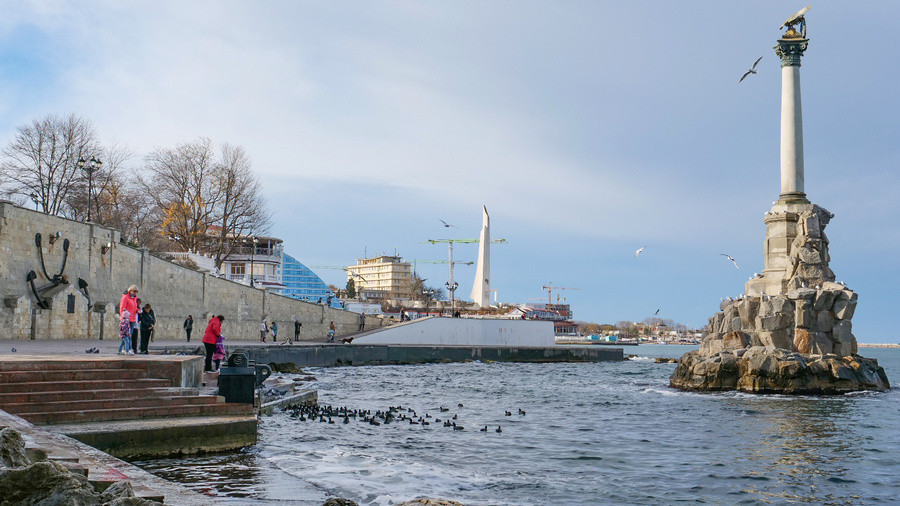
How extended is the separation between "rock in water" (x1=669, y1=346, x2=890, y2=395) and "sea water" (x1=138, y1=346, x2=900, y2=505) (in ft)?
8.58

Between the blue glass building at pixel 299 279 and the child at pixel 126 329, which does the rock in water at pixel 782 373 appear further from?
the blue glass building at pixel 299 279

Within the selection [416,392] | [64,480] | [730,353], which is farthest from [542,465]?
[730,353]

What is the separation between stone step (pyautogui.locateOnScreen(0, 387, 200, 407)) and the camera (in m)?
9.72

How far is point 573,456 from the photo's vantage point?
1296 cm

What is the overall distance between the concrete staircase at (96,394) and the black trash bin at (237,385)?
0.51 ft

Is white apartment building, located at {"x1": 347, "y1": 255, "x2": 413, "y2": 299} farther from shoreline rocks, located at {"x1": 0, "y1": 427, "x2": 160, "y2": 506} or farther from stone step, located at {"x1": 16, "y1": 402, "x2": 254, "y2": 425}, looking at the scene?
shoreline rocks, located at {"x1": 0, "y1": 427, "x2": 160, "y2": 506}

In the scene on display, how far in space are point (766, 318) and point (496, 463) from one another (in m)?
20.3

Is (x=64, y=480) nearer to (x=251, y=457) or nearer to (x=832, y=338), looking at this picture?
(x=251, y=457)

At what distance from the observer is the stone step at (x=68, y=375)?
1033cm

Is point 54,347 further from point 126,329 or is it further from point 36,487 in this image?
point 36,487

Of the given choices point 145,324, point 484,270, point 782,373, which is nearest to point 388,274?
point 484,270

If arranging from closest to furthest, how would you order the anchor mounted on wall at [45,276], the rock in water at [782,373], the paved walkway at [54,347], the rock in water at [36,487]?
the rock in water at [36,487], the paved walkway at [54,347], the anchor mounted on wall at [45,276], the rock in water at [782,373]

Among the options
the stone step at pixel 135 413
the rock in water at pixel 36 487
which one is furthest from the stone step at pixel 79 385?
the rock in water at pixel 36 487

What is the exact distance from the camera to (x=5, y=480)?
14.3ft
